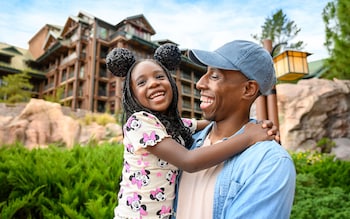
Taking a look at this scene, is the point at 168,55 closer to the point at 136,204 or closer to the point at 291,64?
the point at 136,204

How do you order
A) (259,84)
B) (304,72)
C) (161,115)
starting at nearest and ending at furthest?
(259,84) < (161,115) < (304,72)

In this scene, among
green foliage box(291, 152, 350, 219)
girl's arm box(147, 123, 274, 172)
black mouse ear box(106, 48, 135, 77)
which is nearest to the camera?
girl's arm box(147, 123, 274, 172)

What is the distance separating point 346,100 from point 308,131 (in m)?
2.59

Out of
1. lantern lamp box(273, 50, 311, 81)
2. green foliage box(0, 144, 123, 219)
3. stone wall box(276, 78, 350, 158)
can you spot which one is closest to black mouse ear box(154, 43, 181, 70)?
green foliage box(0, 144, 123, 219)

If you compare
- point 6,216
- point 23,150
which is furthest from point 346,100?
point 6,216

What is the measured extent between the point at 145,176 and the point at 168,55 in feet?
2.61

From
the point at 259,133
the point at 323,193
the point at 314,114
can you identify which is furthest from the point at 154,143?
the point at 314,114

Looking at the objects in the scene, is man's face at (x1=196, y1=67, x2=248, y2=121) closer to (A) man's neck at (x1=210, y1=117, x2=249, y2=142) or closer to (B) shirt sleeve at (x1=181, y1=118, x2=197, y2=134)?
(A) man's neck at (x1=210, y1=117, x2=249, y2=142)

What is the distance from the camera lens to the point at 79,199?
268cm

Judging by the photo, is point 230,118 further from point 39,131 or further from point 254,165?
point 39,131

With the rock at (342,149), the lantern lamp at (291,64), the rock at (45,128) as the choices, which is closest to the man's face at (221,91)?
the lantern lamp at (291,64)

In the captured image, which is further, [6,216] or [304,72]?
[304,72]

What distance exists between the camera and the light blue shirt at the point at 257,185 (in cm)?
111

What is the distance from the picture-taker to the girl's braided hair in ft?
5.74
